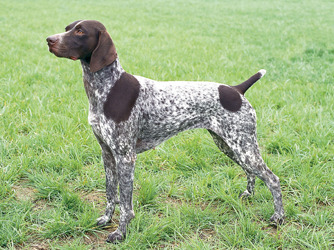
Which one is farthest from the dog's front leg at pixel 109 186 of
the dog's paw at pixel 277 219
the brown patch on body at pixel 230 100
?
the dog's paw at pixel 277 219

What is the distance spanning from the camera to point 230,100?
3.06 metres

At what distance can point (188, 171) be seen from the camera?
400 cm

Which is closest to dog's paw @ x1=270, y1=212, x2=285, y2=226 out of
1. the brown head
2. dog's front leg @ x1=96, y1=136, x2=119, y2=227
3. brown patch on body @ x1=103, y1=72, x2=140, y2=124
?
dog's front leg @ x1=96, y1=136, x2=119, y2=227

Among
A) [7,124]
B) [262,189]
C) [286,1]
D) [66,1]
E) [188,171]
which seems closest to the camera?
[262,189]

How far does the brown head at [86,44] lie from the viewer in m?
2.62

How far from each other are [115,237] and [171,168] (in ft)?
4.11

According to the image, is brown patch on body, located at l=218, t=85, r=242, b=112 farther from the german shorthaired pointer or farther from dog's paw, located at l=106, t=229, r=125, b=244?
dog's paw, located at l=106, t=229, r=125, b=244

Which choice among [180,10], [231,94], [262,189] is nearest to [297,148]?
[262,189]

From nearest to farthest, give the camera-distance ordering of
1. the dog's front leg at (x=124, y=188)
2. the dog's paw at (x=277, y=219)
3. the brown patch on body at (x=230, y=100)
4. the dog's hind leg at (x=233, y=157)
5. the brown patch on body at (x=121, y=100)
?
1. the brown patch on body at (x=121, y=100)
2. the dog's front leg at (x=124, y=188)
3. the brown patch on body at (x=230, y=100)
4. the dog's paw at (x=277, y=219)
5. the dog's hind leg at (x=233, y=157)

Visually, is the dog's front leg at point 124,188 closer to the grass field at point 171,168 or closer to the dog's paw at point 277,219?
the grass field at point 171,168

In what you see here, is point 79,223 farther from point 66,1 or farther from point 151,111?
point 66,1

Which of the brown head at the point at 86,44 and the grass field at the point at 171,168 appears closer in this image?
the brown head at the point at 86,44

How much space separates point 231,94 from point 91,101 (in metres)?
1.21

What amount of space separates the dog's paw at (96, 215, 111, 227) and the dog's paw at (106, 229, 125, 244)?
19 centimetres
